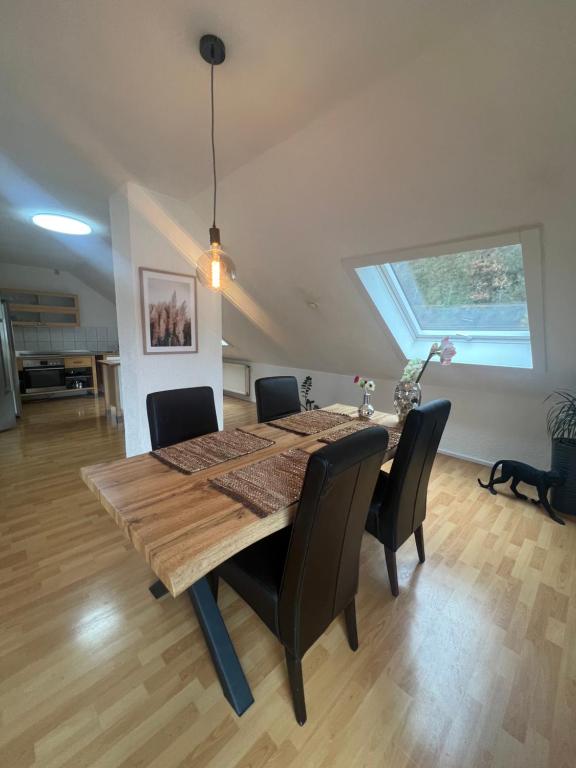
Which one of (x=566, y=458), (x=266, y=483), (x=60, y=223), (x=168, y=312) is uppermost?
(x=60, y=223)

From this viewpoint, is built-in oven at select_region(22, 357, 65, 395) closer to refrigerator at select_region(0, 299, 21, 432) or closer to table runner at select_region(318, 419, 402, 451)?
refrigerator at select_region(0, 299, 21, 432)

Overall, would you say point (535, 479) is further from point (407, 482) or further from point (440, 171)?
point (440, 171)

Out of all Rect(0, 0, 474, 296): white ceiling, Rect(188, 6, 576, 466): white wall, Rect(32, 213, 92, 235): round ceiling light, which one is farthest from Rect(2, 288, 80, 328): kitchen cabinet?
Rect(188, 6, 576, 466): white wall

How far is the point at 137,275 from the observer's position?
2.52 m

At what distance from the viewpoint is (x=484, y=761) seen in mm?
1012

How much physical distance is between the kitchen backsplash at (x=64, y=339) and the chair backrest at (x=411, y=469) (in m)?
6.77

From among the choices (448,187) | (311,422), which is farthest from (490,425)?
(448,187)

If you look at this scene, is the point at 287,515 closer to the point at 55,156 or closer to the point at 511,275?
the point at 511,275

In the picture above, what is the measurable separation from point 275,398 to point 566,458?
2265 millimetres

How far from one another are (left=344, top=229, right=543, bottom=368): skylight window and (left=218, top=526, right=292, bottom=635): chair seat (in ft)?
6.62

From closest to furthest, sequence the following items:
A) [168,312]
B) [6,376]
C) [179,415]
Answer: [179,415], [168,312], [6,376]

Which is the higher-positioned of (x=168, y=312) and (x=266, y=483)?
(x=168, y=312)

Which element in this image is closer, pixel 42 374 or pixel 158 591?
pixel 158 591

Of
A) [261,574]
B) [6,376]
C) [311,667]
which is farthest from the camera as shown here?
[6,376]
